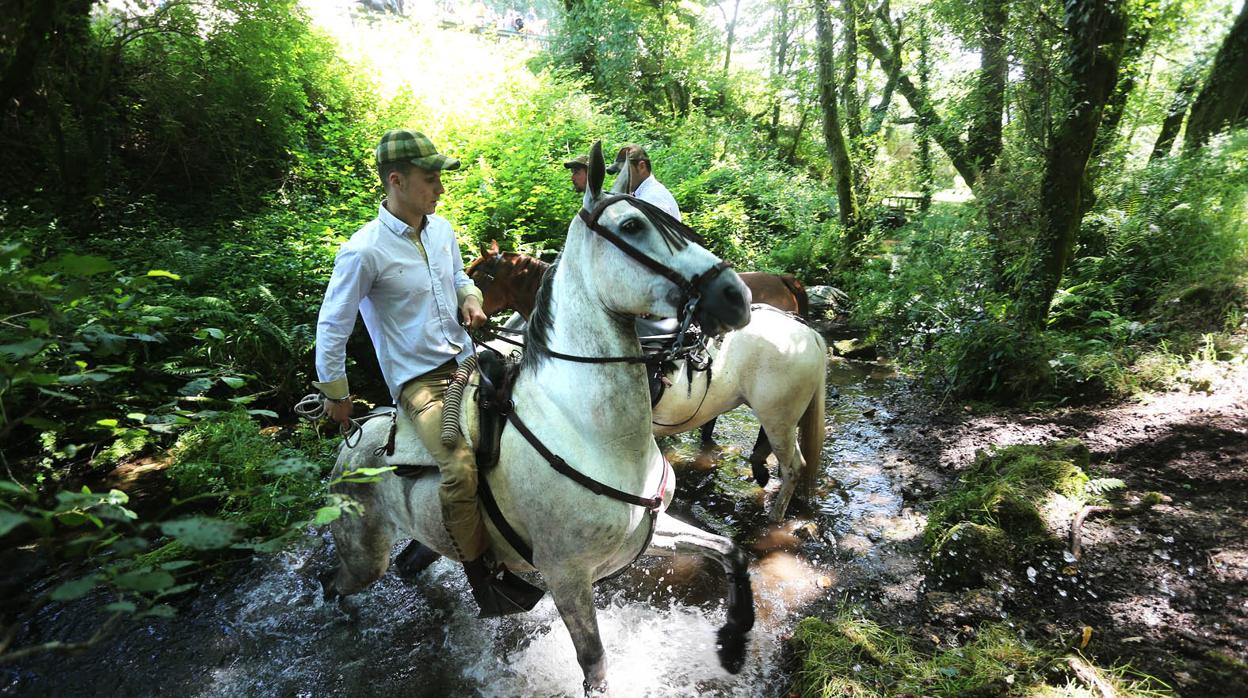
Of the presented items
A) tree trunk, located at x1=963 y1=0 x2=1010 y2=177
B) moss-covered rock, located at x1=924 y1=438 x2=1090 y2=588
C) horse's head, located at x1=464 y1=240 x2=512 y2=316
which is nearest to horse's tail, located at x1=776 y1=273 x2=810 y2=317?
moss-covered rock, located at x1=924 y1=438 x2=1090 y2=588

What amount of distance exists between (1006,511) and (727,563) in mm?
2157

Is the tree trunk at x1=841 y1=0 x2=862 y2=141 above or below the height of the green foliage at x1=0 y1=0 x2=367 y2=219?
above

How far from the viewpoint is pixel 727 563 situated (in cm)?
331

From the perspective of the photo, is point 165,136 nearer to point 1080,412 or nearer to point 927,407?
point 927,407

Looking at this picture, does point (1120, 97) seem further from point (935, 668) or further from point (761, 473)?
point (935, 668)

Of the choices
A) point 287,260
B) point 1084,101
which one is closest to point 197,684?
point 287,260

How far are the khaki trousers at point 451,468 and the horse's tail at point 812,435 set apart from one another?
10.4 ft

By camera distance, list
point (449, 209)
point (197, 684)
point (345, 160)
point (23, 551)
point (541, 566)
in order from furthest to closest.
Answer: point (345, 160) → point (449, 209) → point (23, 551) → point (197, 684) → point (541, 566)

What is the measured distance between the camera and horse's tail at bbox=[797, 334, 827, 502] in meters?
4.80

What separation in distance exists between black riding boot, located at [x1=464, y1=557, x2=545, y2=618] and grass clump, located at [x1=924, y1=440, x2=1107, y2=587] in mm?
2872

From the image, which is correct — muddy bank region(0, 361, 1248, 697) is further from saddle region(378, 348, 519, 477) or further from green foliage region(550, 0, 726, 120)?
green foliage region(550, 0, 726, 120)

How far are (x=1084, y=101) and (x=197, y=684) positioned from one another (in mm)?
8809

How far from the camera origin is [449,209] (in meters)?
8.05

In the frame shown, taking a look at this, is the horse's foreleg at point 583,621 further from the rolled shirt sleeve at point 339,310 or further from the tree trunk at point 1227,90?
the tree trunk at point 1227,90
